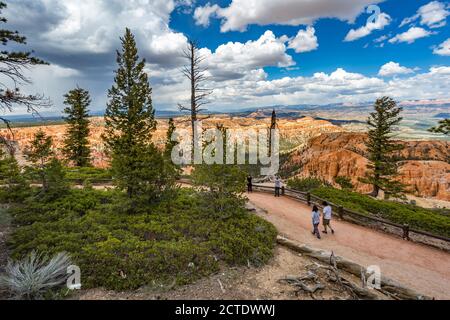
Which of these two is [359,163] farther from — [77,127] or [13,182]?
[13,182]

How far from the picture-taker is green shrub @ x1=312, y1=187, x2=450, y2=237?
1482 centimetres

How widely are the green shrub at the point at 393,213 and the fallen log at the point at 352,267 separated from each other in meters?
7.64

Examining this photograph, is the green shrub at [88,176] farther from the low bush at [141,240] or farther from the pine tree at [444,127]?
the pine tree at [444,127]

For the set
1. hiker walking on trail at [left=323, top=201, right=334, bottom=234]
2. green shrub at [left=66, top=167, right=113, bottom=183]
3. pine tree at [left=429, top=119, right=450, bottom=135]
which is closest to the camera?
hiker walking on trail at [left=323, top=201, right=334, bottom=234]

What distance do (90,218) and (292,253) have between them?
9112 mm

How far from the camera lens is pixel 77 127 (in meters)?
32.5

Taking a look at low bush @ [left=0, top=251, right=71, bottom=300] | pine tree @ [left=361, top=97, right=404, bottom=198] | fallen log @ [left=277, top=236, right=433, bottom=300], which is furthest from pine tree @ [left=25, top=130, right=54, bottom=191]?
pine tree @ [left=361, top=97, right=404, bottom=198]

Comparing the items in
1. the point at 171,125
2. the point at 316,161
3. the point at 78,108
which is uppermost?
the point at 78,108

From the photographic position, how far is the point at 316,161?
70500 mm

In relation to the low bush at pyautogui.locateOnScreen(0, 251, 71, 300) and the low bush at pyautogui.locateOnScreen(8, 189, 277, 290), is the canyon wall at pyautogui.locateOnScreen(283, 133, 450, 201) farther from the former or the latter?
the low bush at pyautogui.locateOnScreen(0, 251, 71, 300)

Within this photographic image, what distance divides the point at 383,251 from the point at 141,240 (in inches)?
409

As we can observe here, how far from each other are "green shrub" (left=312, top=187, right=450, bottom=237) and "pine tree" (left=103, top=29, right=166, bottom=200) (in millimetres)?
11731

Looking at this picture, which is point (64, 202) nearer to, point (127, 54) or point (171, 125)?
point (171, 125)
